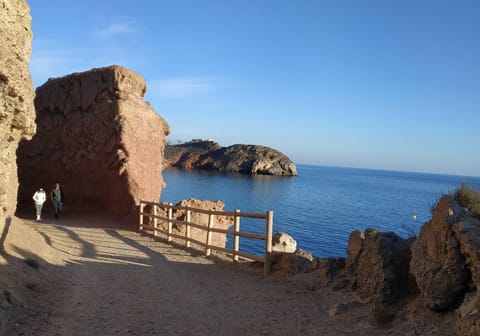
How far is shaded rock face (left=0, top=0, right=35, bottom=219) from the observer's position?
7230 mm

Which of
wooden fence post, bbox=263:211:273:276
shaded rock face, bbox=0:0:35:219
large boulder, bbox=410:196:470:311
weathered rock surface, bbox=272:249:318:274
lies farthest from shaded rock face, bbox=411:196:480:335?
shaded rock face, bbox=0:0:35:219

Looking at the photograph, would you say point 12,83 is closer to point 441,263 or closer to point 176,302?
point 176,302

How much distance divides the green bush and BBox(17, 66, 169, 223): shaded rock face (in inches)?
554

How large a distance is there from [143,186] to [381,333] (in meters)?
15.2

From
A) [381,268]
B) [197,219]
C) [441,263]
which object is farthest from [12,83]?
[197,219]

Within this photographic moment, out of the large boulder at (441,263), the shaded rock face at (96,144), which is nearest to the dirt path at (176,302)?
the large boulder at (441,263)

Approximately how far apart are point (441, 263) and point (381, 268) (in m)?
1.38

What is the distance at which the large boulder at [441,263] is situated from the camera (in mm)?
5949

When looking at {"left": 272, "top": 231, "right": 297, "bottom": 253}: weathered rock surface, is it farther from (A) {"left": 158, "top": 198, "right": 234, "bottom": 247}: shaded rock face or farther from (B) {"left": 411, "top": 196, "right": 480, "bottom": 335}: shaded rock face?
(B) {"left": 411, "top": 196, "right": 480, "bottom": 335}: shaded rock face

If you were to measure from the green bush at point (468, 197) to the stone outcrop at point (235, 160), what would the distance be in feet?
372

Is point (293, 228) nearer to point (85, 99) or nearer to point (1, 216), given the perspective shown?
point (85, 99)

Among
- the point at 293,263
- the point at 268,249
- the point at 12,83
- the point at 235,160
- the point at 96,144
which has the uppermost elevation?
the point at 235,160

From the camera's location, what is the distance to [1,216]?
299 inches

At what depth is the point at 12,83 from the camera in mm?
7520
